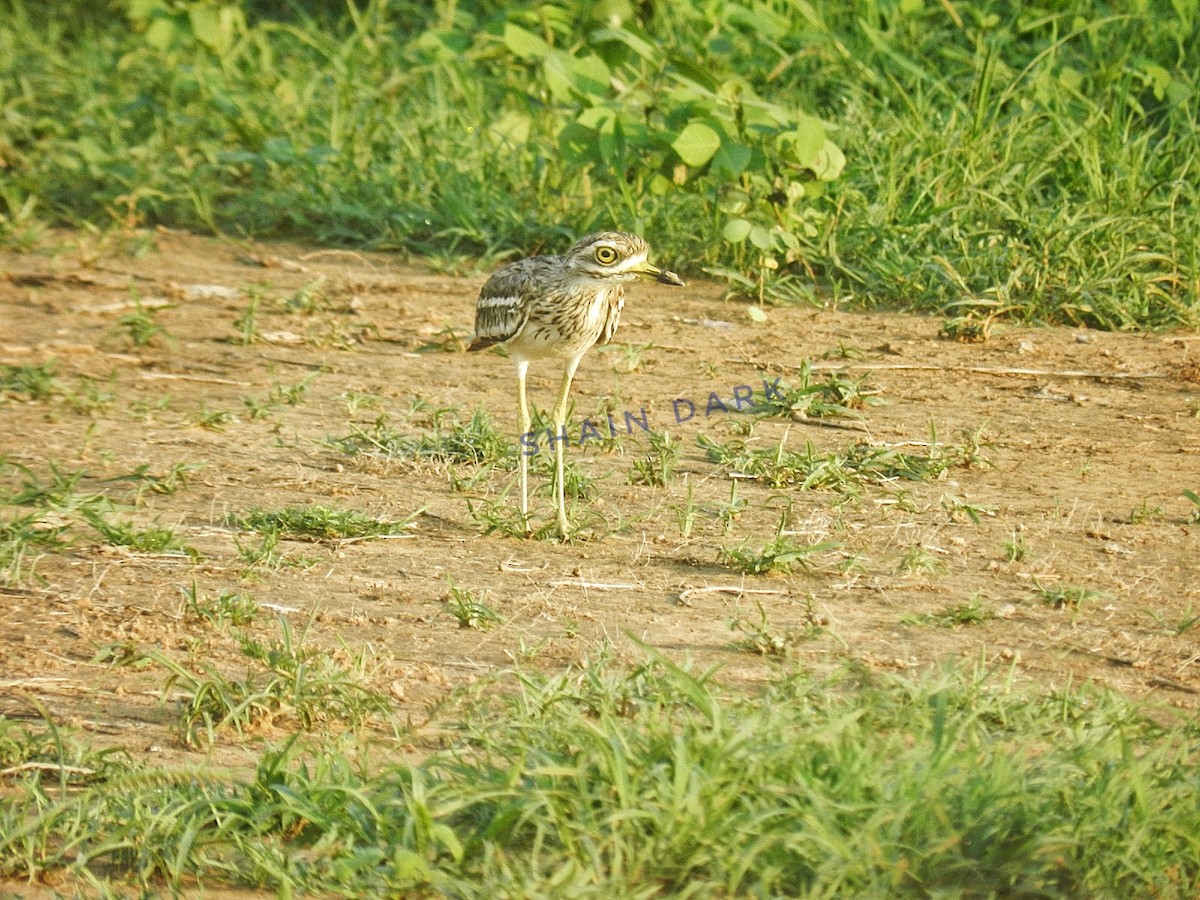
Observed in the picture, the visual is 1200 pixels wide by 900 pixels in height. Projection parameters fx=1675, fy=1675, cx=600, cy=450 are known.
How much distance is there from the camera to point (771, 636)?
4156mm

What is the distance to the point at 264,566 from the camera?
468cm

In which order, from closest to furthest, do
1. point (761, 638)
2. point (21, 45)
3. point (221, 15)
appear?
point (761, 638) < point (221, 15) < point (21, 45)

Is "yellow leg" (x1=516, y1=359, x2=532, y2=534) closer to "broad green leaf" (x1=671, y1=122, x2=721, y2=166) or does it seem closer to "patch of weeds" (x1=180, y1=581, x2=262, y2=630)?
"patch of weeds" (x1=180, y1=581, x2=262, y2=630)

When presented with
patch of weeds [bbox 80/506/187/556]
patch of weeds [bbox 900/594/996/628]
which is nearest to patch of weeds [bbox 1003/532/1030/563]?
patch of weeds [bbox 900/594/996/628]

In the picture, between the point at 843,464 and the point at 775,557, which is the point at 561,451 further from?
the point at 843,464

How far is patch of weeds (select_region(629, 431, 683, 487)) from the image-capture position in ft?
17.6

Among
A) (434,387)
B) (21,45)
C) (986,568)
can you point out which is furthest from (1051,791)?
(21,45)

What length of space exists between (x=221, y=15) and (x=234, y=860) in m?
6.70

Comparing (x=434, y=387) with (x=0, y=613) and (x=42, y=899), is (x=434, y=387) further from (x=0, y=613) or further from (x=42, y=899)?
(x=42, y=899)

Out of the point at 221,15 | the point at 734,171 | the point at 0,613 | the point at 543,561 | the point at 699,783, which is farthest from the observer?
the point at 221,15

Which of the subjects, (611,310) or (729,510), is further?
(611,310)

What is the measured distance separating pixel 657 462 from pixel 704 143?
6.06ft

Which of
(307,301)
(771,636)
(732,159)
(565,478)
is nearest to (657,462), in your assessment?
(565,478)

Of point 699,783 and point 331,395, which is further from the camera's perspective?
point 331,395
